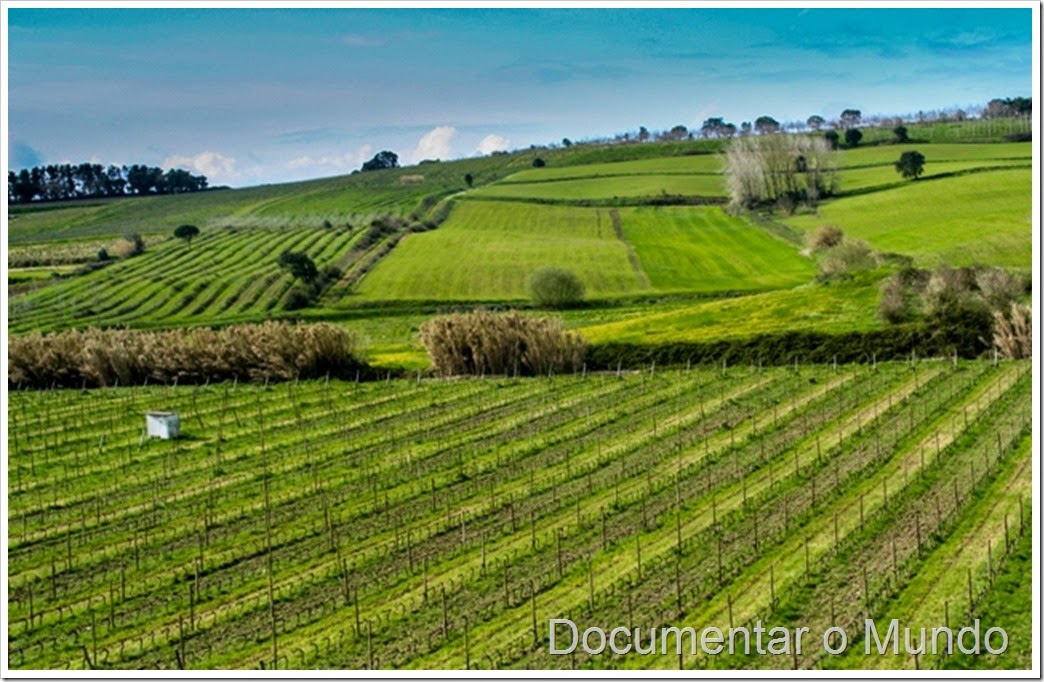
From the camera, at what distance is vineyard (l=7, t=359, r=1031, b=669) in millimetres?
15078

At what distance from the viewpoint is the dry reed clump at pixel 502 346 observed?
37500 mm

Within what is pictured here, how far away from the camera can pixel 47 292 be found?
5788 cm

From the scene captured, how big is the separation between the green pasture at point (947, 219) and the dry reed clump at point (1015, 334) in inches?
633

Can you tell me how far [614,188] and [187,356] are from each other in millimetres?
60305

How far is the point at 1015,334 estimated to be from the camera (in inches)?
1366

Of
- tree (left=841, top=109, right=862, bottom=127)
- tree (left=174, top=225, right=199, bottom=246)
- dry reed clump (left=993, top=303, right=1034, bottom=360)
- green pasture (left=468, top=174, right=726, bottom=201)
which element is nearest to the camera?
dry reed clump (left=993, top=303, right=1034, bottom=360)

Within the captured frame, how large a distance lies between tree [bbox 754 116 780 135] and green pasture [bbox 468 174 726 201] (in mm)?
8088

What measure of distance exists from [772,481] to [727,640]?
832 centimetres

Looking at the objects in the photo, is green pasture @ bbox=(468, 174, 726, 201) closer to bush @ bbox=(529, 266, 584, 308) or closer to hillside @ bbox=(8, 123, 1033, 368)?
hillside @ bbox=(8, 123, 1033, 368)

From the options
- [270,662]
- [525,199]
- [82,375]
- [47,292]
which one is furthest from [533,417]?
[525,199]

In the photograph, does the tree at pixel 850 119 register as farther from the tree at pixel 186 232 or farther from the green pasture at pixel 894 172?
the tree at pixel 186 232

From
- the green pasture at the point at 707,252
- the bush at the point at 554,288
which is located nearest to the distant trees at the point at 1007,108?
the green pasture at the point at 707,252

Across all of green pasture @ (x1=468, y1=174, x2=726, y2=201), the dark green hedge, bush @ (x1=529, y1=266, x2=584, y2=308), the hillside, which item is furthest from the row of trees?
the dark green hedge

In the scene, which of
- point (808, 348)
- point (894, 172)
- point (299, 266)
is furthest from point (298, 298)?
point (894, 172)
